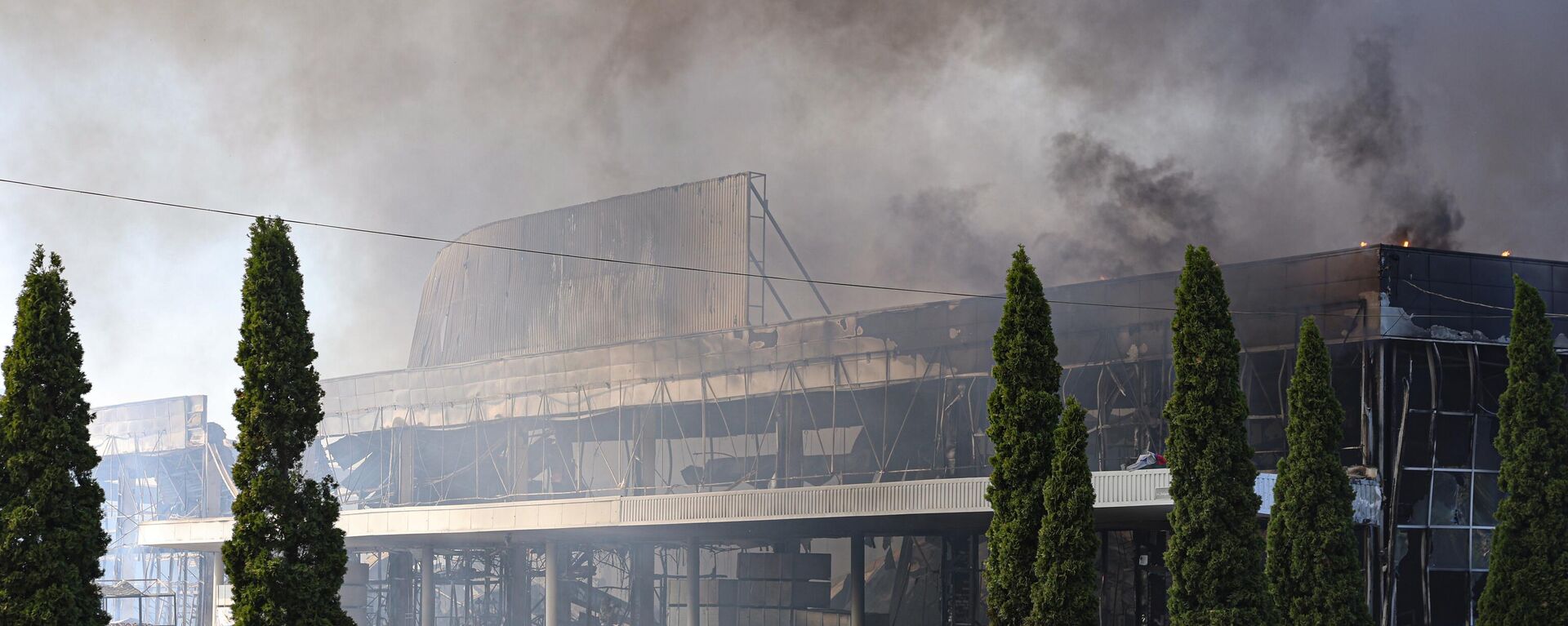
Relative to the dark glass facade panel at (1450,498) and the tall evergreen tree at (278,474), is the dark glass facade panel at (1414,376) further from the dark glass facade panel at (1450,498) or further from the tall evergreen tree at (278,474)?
the tall evergreen tree at (278,474)

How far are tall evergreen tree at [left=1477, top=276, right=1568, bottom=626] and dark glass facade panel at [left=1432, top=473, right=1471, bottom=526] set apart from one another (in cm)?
421

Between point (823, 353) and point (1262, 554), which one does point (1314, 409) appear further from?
point (823, 353)

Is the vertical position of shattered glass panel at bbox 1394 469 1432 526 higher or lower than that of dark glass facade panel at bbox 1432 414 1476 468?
lower

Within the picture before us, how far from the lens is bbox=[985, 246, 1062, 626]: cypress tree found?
23922 mm

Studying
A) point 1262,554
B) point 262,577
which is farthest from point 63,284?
point 1262,554

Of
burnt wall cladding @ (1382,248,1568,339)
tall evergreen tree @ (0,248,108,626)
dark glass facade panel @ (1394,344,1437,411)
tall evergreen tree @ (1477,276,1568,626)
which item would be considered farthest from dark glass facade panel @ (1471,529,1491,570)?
tall evergreen tree @ (0,248,108,626)

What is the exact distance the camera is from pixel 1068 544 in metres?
23.4

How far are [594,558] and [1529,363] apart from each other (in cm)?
3788

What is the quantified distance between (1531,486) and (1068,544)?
482 inches

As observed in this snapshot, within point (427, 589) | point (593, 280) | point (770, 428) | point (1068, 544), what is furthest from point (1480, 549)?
point (593, 280)

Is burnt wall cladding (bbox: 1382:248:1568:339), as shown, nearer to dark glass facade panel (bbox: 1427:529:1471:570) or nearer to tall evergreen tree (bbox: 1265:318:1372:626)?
dark glass facade panel (bbox: 1427:529:1471:570)

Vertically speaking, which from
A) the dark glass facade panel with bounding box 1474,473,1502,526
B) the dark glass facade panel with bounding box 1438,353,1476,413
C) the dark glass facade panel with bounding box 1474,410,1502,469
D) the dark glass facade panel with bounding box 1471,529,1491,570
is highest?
the dark glass facade panel with bounding box 1438,353,1476,413

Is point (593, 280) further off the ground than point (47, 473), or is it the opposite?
point (593, 280)

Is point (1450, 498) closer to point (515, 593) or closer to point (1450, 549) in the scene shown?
point (1450, 549)
